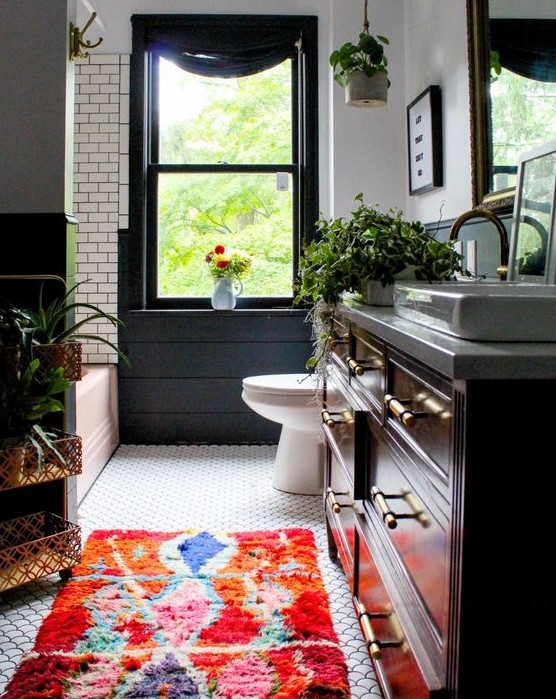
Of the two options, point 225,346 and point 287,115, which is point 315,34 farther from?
point 225,346

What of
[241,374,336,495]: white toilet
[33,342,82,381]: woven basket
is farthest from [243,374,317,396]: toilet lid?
[33,342,82,381]: woven basket

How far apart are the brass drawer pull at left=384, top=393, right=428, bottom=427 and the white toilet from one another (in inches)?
71.7

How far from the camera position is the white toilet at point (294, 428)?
3246 millimetres

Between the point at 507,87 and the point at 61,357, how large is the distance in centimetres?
164

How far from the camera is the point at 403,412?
122 centimetres

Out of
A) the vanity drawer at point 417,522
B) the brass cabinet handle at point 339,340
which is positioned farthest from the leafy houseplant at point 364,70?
the vanity drawer at point 417,522

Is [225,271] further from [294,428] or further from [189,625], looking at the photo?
[189,625]

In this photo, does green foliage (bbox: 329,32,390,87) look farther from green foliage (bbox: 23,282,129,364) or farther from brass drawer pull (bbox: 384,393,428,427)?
brass drawer pull (bbox: 384,393,428,427)

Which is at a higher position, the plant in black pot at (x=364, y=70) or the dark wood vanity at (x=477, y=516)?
the plant in black pot at (x=364, y=70)

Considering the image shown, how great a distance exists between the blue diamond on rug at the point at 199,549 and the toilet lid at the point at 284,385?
2.37 feet

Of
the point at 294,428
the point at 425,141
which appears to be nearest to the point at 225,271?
the point at 294,428

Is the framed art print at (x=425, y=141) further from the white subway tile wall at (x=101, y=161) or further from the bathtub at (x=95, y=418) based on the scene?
the bathtub at (x=95, y=418)

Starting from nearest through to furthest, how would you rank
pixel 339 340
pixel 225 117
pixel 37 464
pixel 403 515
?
pixel 403 515
pixel 339 340
pixel 37 464
pixel 225 117

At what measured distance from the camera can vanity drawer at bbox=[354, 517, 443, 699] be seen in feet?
3.92
